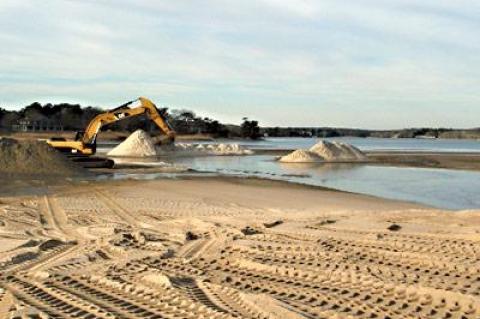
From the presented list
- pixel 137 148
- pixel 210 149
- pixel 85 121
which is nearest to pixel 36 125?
pixel 85 121

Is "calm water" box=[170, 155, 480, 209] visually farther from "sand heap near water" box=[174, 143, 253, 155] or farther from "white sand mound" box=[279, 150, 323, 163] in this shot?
"sand heap near water" box=[174, 143, 253, 155]

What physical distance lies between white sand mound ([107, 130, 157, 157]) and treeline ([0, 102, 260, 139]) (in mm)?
48461

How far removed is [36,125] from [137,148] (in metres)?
65.2

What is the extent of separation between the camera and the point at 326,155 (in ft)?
139

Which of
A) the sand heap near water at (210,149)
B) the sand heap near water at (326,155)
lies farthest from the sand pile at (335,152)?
the sand heap near water at (210,149)

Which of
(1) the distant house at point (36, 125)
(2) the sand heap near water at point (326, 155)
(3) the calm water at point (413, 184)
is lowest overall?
(3) the calm water at point (413, 184)

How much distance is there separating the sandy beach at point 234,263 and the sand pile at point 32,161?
10.4m

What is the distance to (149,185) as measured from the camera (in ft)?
70.5

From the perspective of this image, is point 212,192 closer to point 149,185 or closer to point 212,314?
point 149,185

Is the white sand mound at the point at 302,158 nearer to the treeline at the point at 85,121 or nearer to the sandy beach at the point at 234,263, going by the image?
the sandy beach at the point at 234,263

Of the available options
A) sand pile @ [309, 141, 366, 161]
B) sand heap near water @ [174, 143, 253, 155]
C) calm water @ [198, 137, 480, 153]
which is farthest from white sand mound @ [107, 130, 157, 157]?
calm water @ [198, 137, 480, 153]

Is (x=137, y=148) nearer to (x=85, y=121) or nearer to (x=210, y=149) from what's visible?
(x=210, y=149)

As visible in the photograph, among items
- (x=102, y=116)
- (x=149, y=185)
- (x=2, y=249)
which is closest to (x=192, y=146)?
(x=102, y=116)

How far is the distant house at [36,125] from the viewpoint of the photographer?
333 ft
